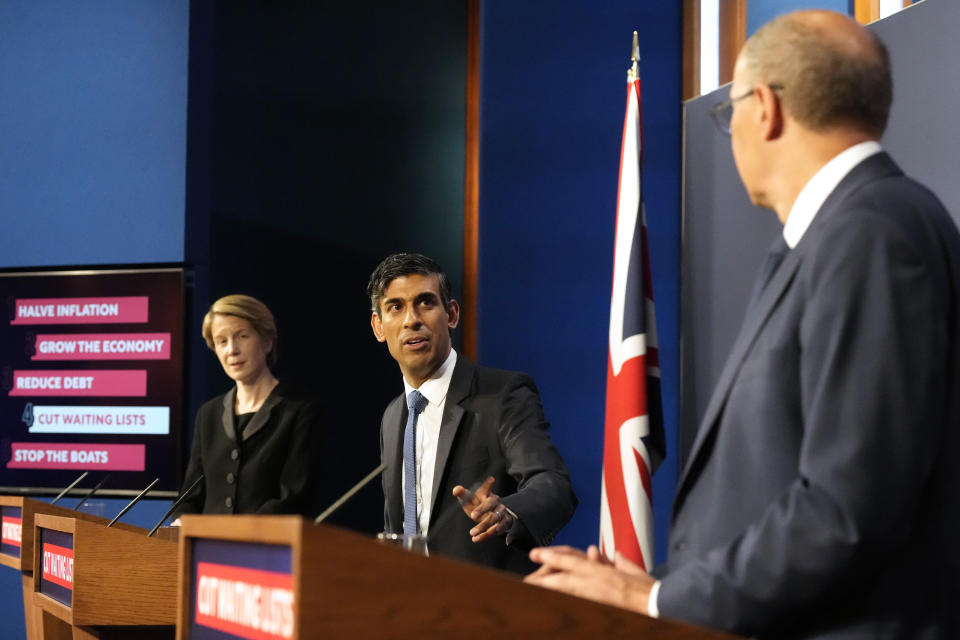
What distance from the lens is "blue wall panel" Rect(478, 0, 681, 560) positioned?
4.58 meters

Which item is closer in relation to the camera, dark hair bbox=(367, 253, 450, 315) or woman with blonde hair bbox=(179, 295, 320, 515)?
dark hair bbox=(367, 253, 450, 315)

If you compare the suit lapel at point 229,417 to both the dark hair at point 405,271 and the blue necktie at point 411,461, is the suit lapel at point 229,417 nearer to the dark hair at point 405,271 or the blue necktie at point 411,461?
the dark hair at point 405,271

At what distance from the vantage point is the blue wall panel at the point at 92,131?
571 centimetres

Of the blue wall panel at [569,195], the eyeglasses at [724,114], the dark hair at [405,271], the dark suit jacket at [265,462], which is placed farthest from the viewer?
the blue wall panel at [569,195]

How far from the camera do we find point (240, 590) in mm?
1348

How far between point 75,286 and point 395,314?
10.5 feet

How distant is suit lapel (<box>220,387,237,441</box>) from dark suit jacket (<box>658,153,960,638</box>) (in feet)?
10.3

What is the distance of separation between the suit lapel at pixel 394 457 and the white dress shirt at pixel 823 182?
181cm

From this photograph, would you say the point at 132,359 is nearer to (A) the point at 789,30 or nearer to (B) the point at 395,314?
(B) the point at 395,314

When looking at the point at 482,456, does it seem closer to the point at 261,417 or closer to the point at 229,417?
the point at 261,417

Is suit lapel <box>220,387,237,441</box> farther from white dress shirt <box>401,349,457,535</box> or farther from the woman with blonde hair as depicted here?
white dress shirt <box>401,349,457,535</box>

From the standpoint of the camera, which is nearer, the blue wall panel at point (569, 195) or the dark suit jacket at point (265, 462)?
the dark suit jacket at point (265, 462)

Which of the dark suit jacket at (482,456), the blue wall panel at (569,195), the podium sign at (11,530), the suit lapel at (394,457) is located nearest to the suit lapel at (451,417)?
the dark suit jacket at (482,456)

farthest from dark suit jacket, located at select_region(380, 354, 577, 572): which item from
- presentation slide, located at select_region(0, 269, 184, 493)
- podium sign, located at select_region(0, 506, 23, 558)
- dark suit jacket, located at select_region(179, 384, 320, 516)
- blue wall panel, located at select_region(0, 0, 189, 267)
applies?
blue wall panel, located at select_region(0, 0, 189, 267)
